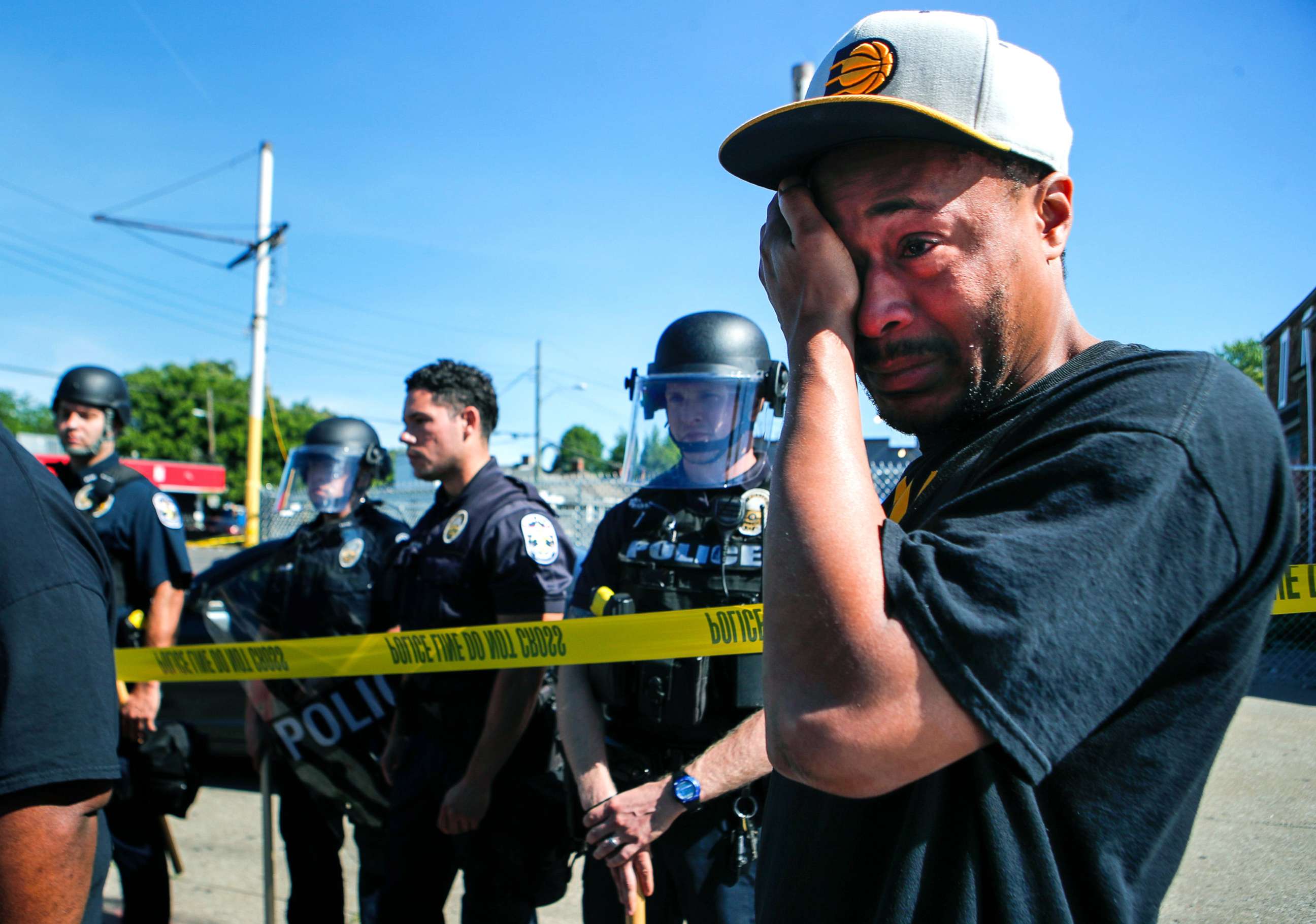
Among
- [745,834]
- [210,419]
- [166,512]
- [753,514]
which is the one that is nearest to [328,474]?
[166,512]

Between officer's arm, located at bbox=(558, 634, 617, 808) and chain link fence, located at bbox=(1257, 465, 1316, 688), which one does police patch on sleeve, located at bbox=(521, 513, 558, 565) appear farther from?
chain link fence, located at bbox=(1257, 465, 1316, 688)

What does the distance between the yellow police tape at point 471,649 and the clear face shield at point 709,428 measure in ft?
1.50

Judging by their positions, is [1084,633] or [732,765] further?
[732,765]

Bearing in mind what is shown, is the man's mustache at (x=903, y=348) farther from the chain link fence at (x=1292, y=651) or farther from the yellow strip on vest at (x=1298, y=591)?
the chain link fence at (x=1292, y=651)

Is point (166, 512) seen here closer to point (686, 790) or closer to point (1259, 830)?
point (686, 790)

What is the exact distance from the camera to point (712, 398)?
8.81ft

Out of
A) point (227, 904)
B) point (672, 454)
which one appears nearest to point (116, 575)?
point (227, 904)

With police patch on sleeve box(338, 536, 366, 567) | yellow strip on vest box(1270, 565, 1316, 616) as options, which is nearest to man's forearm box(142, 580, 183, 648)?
police patch on sleeve box(338, 536, 366, 567)

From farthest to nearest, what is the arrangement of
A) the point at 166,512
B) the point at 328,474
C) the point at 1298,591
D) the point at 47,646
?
the point at 328,474 < the point at 166,512 < the point at 1298,591 < the point at 47,646

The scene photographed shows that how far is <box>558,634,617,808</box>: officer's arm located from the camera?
7.55ft

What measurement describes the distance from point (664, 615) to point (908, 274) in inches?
56.8

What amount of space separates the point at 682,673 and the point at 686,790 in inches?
11.7

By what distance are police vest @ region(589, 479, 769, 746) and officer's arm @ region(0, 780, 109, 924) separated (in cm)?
128

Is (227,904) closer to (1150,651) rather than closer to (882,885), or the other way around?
(882,885)
